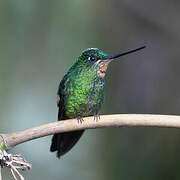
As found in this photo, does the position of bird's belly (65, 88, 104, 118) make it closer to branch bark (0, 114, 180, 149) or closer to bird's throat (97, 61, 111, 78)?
bird's throat (97, 61, 111, 78)

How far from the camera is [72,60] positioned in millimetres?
3852

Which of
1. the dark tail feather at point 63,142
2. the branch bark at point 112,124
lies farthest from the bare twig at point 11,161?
the dark tail feather at point 63,142

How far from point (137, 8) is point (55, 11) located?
0.84 meters

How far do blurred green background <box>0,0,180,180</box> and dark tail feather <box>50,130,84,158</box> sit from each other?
35.4 inches

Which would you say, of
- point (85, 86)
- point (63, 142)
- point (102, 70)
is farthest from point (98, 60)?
point (63, 142)

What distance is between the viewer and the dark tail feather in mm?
2156

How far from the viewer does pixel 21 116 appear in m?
3.60

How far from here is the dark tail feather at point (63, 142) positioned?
2156mm

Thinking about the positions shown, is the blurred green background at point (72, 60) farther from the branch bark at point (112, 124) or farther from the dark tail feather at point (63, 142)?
the branch bark at point (112, 124)

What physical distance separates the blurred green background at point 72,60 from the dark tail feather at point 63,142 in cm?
90

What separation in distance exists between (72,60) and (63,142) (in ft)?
5.79

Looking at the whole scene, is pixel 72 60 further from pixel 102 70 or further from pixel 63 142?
pixel 63 142

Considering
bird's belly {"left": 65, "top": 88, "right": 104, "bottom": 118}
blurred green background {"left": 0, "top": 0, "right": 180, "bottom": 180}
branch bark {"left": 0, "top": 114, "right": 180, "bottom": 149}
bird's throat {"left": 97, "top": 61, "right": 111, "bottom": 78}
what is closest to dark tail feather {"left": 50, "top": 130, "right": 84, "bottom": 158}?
bird's belly {"left": 65, "top": 88, "right": 104, "bottom": 118}

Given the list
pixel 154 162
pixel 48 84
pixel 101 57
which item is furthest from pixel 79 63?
pixel 48 84
